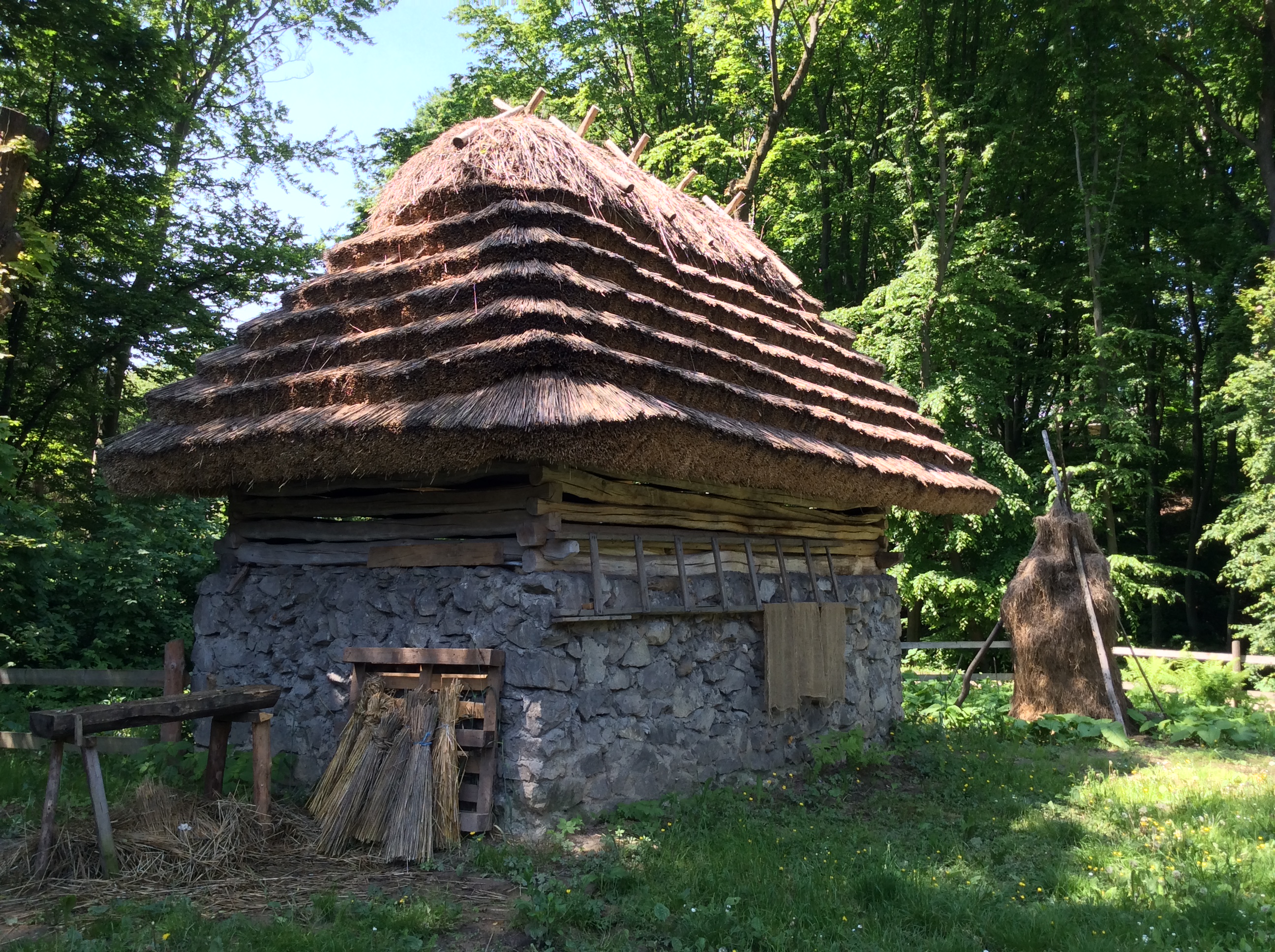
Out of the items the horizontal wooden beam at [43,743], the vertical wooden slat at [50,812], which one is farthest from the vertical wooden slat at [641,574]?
the vertical wooden slat at [50,812]

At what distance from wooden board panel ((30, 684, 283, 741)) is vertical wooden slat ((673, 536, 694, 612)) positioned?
2724mm

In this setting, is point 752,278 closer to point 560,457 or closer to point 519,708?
point 560,457

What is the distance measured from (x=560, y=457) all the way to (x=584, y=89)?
1657cm

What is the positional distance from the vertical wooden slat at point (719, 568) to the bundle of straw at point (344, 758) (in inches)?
101

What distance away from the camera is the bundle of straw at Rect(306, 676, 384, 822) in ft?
17.5

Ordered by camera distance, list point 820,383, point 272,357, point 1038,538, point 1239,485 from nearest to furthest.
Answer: point 272,357, point 820,383, point 1038,538, point 1239,485

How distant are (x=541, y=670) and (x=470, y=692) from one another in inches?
→ 20.6

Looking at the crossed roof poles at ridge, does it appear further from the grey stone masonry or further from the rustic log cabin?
the grey stone masonry

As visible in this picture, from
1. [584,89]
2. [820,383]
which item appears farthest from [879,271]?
[820,383]

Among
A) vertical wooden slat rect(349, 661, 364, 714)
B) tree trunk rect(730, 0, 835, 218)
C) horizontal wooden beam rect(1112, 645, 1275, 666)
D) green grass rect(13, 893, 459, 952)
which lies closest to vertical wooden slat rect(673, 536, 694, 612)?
vertical wooden slat rect(349, 661, 364, 714)

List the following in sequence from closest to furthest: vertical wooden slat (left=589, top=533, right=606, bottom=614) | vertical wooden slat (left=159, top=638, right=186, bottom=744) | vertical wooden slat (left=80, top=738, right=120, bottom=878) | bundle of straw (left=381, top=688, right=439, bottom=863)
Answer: vertical wooden slat (left=80, top=738, right=120, bottom=878)
bundle of straw (left=381, top=688, right=439, bottom=863)
vertical wooden slat (left=589, top=533, right=606, bottom=614)
vertical wooden slat (left=159, top=638, right=186, bottom=744)

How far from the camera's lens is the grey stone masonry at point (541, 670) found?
5398mm

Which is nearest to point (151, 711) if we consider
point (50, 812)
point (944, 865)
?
point (50, 812)

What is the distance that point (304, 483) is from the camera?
→ 6715 millimetres
